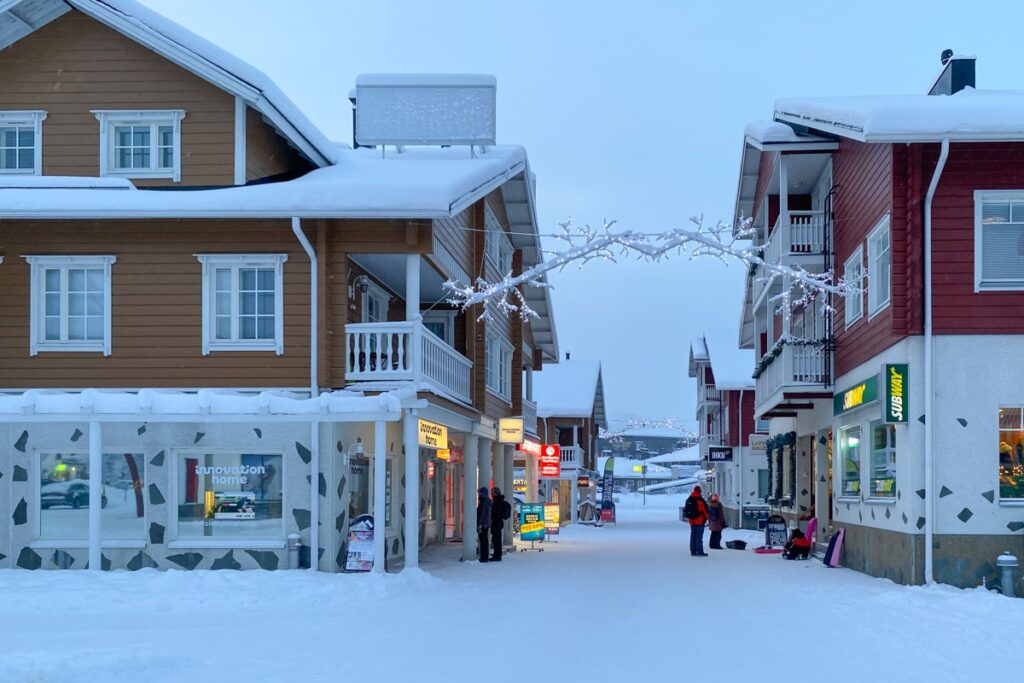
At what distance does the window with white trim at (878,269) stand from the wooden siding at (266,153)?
985cm

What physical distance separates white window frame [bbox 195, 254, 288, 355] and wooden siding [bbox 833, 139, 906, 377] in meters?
9.19

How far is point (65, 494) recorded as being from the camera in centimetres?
1844

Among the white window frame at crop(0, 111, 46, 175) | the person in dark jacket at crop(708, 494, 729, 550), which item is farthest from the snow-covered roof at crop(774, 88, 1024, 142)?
the person in dark jacket at crop(708, 494, 729, 550)

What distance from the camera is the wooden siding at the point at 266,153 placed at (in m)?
19.9

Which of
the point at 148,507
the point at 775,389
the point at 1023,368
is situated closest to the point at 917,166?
the point at 1023,368

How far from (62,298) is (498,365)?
11.2 m

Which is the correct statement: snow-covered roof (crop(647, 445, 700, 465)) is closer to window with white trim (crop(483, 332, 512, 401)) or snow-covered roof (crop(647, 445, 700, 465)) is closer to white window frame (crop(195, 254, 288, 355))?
window with white trim (crop(483, 332, 512, 401))

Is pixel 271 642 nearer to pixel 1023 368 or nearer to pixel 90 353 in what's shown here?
pixel 90 353

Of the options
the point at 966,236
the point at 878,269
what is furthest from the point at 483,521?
the point at 966,236

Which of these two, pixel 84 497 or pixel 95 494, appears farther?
pixel 84 497

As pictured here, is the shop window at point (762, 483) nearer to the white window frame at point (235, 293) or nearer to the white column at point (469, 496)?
the white column at point (469, 496)

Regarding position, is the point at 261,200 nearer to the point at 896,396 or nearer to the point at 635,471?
the point at 896,396

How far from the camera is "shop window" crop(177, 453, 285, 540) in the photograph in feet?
60.1

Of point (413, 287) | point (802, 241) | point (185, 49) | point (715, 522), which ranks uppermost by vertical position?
point (185, 49)
